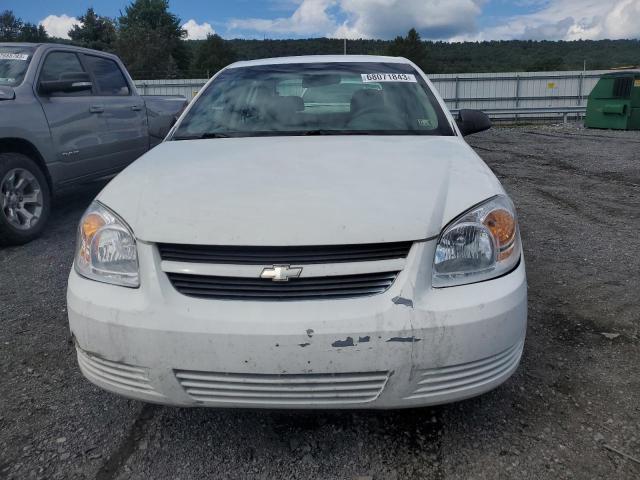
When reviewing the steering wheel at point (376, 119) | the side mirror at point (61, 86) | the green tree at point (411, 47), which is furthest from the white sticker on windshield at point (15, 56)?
the green tree at point (411, 47)

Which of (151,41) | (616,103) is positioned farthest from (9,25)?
(616,103)

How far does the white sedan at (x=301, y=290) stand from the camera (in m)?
1.70

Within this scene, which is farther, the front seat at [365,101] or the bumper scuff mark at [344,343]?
the front seat at [365,101]

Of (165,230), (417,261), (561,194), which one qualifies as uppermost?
(165,230)

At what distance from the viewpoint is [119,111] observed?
5820 mm

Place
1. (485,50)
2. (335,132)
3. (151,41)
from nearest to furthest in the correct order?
1. (335,132)
2. (151,41)
3. (485,50)

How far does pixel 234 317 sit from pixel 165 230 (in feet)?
1.31

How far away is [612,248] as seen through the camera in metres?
4.47

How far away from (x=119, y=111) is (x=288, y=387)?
16.2 ft

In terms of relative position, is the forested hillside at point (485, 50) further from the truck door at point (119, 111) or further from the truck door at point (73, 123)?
the truck door at point (73, 123)

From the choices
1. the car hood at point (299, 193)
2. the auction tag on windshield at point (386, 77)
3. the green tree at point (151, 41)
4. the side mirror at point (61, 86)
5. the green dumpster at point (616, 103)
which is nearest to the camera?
the car hood at point (299, 193)

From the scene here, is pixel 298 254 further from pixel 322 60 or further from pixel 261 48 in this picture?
pixel 261 48

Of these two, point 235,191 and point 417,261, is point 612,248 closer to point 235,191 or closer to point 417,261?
point 417,261

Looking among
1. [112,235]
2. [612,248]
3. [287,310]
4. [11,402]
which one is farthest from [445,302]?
[612,248]
